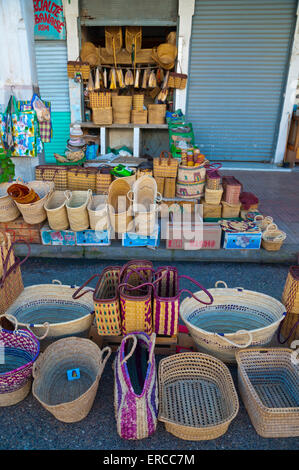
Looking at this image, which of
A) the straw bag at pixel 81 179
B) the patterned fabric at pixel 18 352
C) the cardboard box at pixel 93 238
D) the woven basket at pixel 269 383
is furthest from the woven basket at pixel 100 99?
the woven basket at pixel 269 383

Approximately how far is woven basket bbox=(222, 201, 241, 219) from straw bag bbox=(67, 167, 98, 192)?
2154 millimetres

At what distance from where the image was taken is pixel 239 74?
27.5 feet

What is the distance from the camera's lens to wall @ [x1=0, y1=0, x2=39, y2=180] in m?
4.69

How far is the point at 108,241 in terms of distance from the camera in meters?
4.71

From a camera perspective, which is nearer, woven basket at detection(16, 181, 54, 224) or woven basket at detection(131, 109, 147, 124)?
woven basket at detection(16, 181, 54, 224)

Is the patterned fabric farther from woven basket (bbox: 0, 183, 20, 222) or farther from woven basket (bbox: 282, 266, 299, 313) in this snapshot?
woven basket (bbox: 0, 183, 20, 222)

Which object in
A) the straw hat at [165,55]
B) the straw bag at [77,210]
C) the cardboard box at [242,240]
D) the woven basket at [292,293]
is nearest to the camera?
the woven basket at [292,293]

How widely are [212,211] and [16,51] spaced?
12.8 feet

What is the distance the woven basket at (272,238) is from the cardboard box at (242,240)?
0.09 meters

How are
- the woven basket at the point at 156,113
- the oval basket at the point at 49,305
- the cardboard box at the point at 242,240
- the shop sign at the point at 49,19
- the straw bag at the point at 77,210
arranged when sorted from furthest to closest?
the woven basket at the point at 156,113 → the shop sign at the point at 49,19 → the cardboard box at the point at 242,240 → the straw bag at the point at 77,210 → the oval basket at the point at 49,305

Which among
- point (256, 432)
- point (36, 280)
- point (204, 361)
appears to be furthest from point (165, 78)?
point (256, 432)

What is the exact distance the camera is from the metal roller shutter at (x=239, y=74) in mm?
7867

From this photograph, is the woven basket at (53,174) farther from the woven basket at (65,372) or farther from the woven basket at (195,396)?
the woven basket at (195,396)

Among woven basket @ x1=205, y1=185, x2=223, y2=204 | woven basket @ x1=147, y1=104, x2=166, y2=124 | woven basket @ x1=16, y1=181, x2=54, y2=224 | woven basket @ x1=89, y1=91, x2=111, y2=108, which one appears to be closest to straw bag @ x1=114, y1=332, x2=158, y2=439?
woven basket @ x1=16, y1=181, x2=54, y2=224
